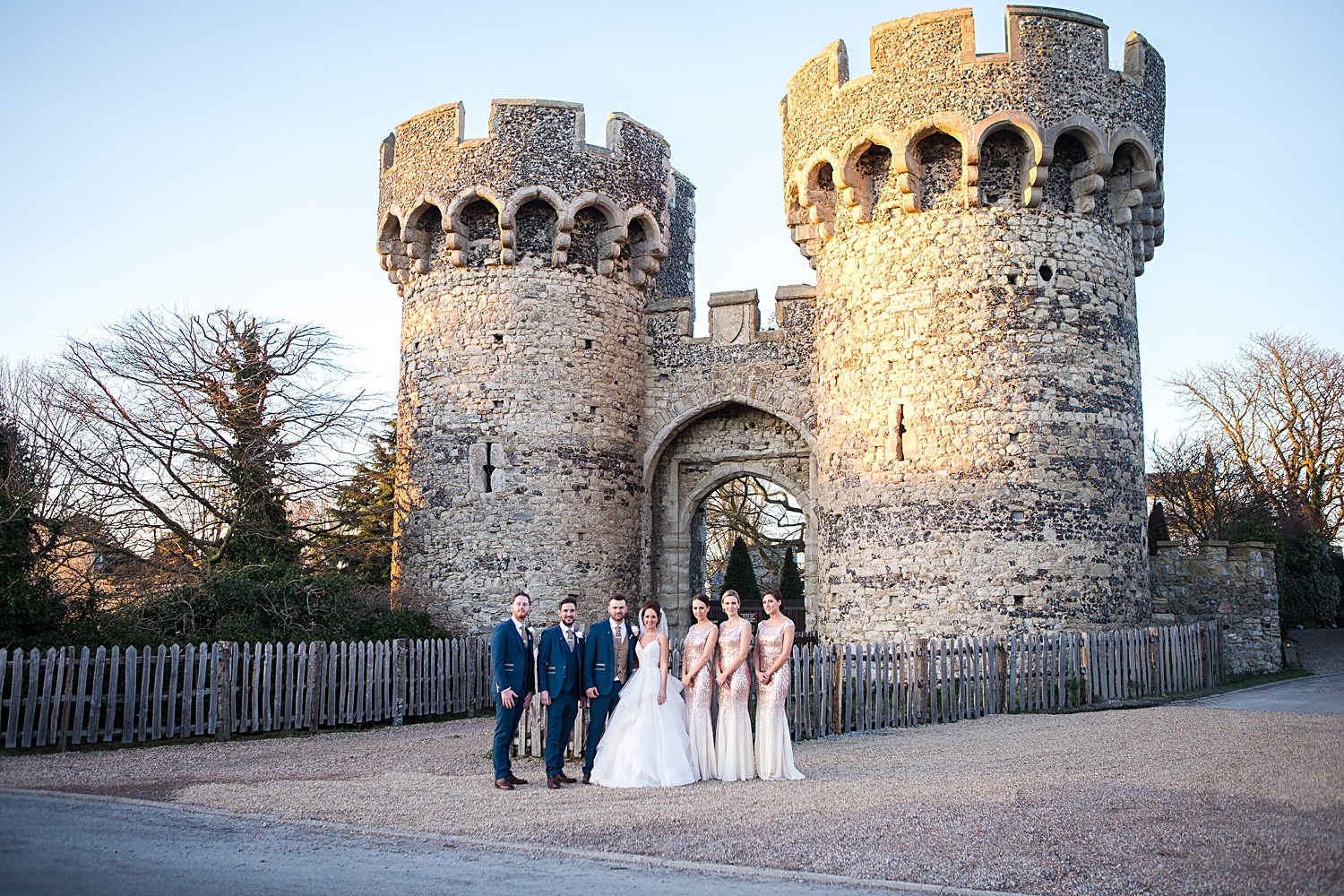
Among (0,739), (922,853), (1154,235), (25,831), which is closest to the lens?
(922,853)

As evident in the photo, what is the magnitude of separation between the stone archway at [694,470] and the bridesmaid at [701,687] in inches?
356

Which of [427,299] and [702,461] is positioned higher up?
[427,299]

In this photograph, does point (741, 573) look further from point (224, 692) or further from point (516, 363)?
point (224, 692)

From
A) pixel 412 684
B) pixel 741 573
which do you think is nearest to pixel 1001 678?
pixel 412 684

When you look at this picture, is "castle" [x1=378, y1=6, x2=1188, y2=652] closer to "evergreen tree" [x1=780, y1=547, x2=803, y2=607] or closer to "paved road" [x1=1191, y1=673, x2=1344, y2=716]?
"paved road" [x1=1191, y1=673, x2=1344, y2=716]

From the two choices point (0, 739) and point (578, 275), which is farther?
point (578, 275)

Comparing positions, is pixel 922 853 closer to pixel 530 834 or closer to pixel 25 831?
pixel 530 834

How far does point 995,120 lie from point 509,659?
31.9ft

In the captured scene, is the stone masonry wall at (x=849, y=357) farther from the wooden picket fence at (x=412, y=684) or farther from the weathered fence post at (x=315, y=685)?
the weathered fence post at (x=315, y=685)

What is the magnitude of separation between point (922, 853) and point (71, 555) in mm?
11444

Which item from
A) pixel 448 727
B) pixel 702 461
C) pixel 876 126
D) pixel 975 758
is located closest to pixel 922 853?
pixel 975 758

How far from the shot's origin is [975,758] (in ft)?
27.0

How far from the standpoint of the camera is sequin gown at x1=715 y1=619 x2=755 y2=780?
7.76m

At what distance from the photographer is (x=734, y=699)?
7918 mm
